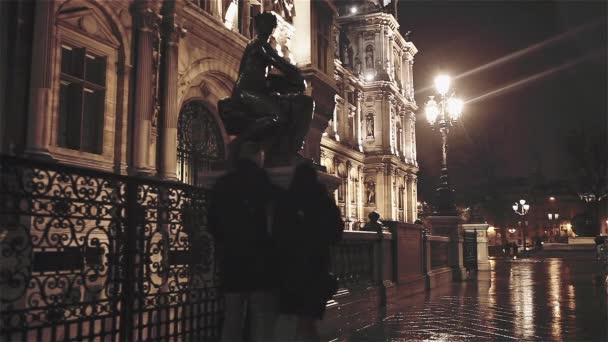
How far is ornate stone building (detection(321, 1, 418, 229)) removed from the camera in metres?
43.4

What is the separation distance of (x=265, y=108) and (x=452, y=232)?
13.4 meters

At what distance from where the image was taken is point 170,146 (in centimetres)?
1538

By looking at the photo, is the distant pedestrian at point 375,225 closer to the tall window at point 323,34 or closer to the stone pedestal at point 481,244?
the tall window at point 323,34

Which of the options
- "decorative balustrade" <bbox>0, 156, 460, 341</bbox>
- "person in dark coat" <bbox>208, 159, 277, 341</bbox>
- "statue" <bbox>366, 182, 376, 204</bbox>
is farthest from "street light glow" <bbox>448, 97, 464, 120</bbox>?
"statue" <bbox>366, 182, 376, 204</bbox>

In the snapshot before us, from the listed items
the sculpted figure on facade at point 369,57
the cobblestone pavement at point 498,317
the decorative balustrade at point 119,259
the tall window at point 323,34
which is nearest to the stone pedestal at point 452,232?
the cobblestone pavement at point 498,317

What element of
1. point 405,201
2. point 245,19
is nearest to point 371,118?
point 405,201

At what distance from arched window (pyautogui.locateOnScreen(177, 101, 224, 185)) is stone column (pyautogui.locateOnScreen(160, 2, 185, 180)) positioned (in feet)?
5.79

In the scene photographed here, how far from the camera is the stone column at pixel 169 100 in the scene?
50.3 ft

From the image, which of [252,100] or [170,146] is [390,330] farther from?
[170,146]

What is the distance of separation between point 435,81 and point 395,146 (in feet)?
103

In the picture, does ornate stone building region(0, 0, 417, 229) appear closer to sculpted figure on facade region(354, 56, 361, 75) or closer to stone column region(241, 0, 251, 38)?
stone column region(241, 0, 251, 38)

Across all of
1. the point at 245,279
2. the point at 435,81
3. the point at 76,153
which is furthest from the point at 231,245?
the point at 435,81

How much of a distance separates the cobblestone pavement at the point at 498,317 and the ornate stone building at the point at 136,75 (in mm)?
3530

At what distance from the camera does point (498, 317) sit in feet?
27.9
